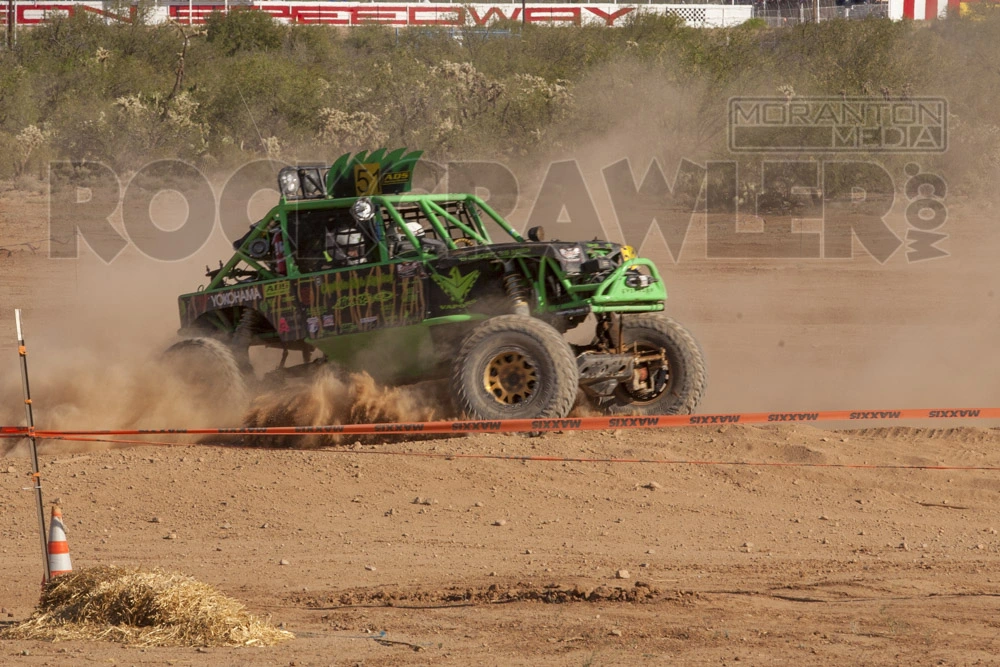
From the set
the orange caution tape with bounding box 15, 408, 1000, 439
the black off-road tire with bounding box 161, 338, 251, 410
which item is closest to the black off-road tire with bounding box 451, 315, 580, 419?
the orange caution tape with bounding box 15, 408, 1000, 439

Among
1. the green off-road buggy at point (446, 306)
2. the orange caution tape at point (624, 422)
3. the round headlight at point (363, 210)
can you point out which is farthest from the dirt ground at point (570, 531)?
the round headlight at point (363, 210)

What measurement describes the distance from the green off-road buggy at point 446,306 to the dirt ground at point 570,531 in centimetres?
48

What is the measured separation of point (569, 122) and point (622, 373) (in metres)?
16.6

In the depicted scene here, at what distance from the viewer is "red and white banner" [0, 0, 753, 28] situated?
45.2m

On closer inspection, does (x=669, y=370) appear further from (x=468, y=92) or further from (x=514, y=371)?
(x=468, y=92)

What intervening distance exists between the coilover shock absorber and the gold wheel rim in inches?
18.3

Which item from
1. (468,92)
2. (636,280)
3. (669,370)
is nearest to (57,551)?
(636,280)

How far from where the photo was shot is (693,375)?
33.6ft

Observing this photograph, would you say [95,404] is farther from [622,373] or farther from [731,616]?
[731,616]

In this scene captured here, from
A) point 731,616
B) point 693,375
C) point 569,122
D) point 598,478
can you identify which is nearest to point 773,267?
point 569,122

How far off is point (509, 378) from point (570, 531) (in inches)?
73.2

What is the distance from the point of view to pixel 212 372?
10523 millimetres

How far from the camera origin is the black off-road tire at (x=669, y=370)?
10.2 metres

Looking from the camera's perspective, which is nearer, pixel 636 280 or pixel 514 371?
pixel 514 371
